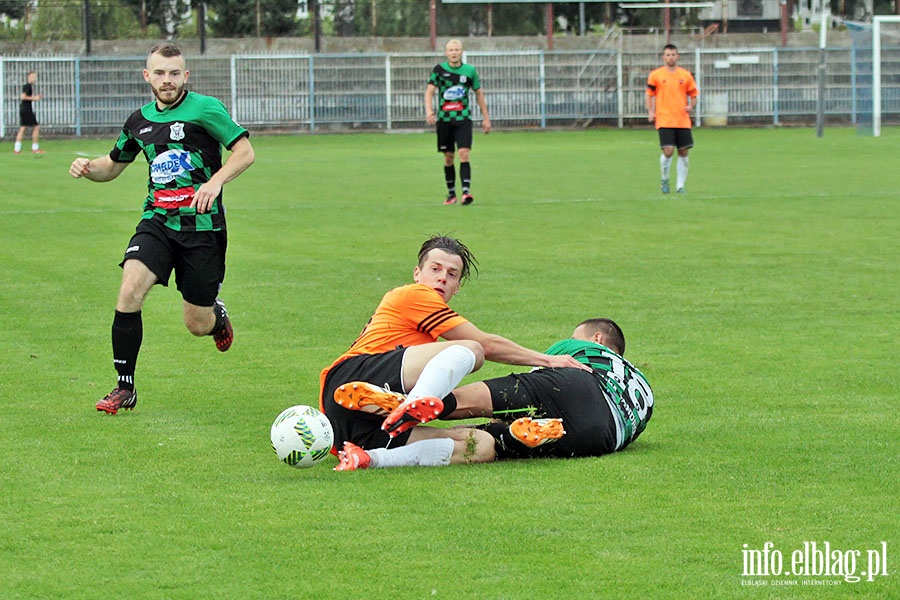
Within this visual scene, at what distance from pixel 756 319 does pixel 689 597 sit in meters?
6.46

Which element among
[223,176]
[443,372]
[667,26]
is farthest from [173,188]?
[667,26]

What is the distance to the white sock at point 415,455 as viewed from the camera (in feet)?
20.2

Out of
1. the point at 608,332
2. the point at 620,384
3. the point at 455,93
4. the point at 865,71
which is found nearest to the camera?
the point at 620,384

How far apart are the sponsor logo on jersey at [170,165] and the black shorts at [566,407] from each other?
2.34 meters

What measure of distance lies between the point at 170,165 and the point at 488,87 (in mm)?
39847

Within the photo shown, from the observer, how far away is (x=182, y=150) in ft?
25.4

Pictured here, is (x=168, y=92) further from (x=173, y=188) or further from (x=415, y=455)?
(x=415, y=455)

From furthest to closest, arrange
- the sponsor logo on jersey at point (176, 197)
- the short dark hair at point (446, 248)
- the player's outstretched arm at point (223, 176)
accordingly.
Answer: the sponsor logo on jersey at point (176, 197) < the player's outstretched arm at point (223, 176) < the short dark hair at point (446, 248)

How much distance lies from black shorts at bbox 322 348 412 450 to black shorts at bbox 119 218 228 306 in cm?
168

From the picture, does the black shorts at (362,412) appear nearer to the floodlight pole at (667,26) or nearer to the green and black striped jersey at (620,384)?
the green and black striped jersey at (620,384)

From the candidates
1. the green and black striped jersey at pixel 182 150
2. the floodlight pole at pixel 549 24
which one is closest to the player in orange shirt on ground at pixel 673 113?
the green and black striped jersey at pixel 182 150

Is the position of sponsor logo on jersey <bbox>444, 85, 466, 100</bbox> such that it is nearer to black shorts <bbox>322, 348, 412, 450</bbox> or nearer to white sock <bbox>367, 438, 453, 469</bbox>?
black shorts <bbox>322, 348, 412, 450</bbox>

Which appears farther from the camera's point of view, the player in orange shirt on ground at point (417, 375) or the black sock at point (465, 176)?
the black sock at point (465, 176)

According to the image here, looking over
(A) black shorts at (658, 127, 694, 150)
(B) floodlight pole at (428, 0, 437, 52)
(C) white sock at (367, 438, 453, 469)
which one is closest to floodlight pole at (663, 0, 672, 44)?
(B) floodlight pole at (428, 0, 437, 52)
